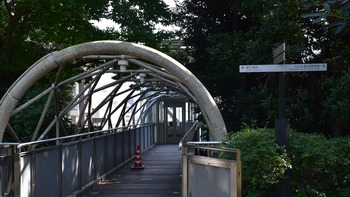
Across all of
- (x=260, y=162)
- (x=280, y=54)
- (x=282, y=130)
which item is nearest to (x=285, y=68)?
(x=280, y=54)

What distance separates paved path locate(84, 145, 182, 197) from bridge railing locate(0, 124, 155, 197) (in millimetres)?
326

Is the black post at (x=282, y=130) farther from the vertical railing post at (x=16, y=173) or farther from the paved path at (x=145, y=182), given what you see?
the paved path at (x=145, y=182)

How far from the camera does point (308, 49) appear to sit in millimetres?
11641

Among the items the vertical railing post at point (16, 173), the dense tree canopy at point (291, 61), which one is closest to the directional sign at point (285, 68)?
the dense tree canopy at point (291, 61)

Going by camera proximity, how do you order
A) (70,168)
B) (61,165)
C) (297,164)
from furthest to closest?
(70,168), (61,165), (297,164)

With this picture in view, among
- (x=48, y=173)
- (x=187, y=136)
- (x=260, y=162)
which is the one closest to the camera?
(x=260, y=162)

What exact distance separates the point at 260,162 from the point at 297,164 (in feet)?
2.32

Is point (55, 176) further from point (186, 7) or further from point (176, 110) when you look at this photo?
point (176, 110)

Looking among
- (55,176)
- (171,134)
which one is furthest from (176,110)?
(55,176)

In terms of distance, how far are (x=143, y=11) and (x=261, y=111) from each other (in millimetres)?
6217

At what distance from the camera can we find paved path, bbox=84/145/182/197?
12.8m

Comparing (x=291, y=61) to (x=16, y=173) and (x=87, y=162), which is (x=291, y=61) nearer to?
(x=87, y=162)

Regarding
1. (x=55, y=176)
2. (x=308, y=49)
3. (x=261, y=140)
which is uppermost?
(x=308, y=49)

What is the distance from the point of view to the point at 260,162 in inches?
267
